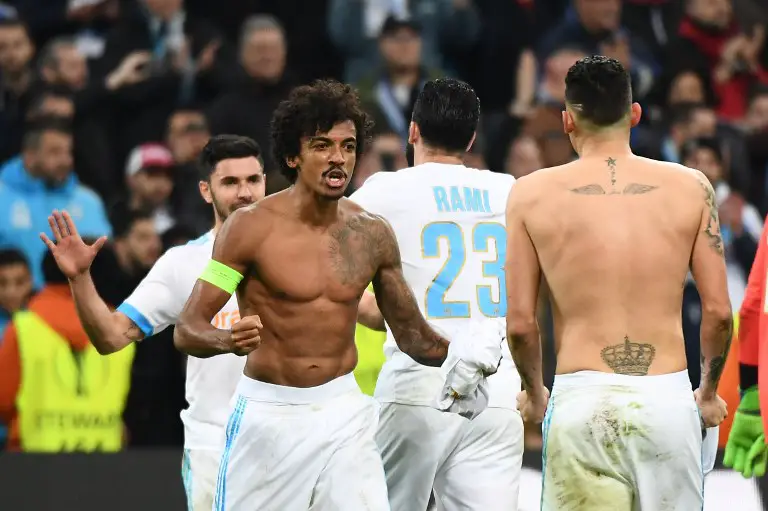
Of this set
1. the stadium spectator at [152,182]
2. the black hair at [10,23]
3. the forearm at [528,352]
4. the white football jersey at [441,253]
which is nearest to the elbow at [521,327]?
the forearm at [528,352]

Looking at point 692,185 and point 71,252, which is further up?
point 692,185

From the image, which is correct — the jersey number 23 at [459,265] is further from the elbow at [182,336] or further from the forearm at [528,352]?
the elbow at [182,336]

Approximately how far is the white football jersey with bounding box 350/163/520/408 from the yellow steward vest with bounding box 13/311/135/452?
3104mm

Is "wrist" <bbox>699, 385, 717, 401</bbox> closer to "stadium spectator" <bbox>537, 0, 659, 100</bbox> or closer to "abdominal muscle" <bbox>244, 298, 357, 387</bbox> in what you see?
"abdominal muscle" <bbox>244, 298, 357, 387</bbox>

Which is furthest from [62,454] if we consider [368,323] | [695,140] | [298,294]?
[695,140]

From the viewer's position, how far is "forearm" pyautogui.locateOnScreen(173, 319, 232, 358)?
5484mm

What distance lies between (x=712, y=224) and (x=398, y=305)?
130 centimetres

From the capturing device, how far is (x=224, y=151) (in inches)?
289

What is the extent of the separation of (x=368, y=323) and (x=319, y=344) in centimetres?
79

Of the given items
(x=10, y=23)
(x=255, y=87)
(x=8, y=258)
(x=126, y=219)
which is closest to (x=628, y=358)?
(x=8, y=258)

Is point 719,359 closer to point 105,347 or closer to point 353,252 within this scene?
point 353,252

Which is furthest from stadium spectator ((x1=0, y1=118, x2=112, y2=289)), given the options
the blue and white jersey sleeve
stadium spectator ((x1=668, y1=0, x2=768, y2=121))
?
stadium spectator ((x1=668, y1=0, x2=768, y2=121))

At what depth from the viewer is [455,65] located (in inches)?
525

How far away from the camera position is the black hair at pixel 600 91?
554 centimetres
